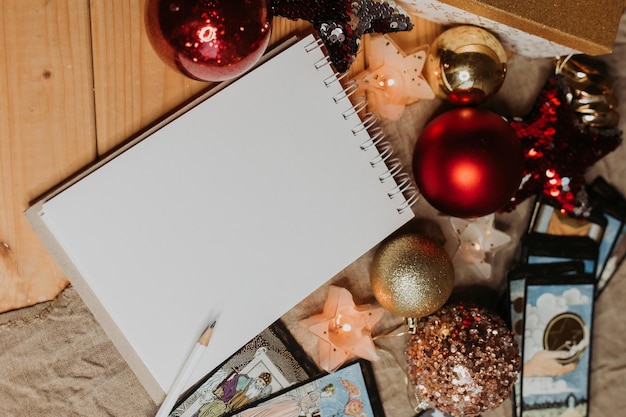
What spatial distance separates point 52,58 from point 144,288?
259 millimetres

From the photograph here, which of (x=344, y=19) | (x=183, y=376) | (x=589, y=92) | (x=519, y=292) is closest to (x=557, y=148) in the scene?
(x=589, y=92)

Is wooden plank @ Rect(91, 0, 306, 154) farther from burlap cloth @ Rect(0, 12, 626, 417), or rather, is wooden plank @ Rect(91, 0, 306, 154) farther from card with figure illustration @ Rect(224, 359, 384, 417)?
card with figure illustration @ Rect(224, 359, 384, 417)

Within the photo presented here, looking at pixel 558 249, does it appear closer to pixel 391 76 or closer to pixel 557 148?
pixel 557 148

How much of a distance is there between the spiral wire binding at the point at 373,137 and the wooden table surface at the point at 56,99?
0.18 m

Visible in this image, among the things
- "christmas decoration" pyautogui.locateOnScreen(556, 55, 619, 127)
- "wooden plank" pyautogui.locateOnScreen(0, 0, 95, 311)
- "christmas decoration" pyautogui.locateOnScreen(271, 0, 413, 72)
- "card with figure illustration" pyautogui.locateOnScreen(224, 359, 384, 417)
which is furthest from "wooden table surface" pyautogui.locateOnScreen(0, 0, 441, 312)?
"christmas decoration" pyautogui.locateOnScreen(556, 55, 619, 127)

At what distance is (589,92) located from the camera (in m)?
0.73

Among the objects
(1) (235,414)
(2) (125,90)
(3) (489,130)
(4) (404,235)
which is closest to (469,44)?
(3) (489,130)

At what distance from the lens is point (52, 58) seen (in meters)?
0.62

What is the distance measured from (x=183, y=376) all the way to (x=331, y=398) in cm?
18

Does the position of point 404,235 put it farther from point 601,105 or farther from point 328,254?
point 601,105

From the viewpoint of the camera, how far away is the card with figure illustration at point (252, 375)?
66 centimetres

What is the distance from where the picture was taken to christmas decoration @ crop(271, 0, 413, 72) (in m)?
0.62

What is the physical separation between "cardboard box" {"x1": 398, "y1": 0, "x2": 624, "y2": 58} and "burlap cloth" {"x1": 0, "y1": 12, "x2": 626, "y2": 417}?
0.09 metres

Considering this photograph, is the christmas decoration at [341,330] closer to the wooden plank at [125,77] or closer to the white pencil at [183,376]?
the white pencil at [183,376]
